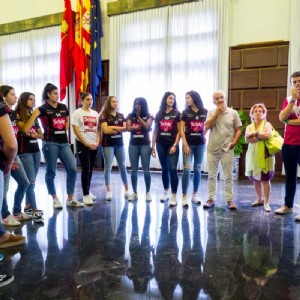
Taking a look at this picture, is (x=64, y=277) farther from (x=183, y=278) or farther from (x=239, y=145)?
(x=239, y=145)

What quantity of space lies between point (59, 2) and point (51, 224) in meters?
5.74

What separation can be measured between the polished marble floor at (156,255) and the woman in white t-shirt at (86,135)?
0.41 meters

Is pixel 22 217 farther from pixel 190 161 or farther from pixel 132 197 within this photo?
pixel 190 161

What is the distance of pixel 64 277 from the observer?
2.02 metres

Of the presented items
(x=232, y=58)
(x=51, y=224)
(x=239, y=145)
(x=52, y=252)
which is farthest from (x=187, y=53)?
(x=52, y=252)

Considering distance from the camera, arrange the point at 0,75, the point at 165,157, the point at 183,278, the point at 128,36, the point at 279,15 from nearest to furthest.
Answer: the point at 183,278, the point at 165,157, the point at 279,15, the point at 128,36, the point at 0,75

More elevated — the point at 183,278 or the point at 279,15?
the point at 279,15

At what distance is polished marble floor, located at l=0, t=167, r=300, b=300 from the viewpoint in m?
1.86

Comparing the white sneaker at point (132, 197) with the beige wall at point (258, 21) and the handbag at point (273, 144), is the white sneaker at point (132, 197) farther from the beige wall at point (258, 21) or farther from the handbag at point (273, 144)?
the beige wall at point (258, 21)

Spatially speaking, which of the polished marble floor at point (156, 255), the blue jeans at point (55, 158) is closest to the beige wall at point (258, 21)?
the polished marble floor at point (156, 255)

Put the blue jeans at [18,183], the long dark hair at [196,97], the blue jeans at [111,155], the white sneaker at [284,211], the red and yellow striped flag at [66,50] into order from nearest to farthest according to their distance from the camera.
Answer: the blue jeans at [18,183], the white sneaker at [284,211], the long dark hair at [196,97], the blue jeans at [111,155], the red and yellow striped flag at [66,50]

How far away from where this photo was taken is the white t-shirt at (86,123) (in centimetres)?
373

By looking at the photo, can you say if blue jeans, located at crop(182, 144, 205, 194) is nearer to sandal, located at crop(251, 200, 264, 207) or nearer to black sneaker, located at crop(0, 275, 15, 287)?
sandal, located at crop(251, 200, 264, 207)

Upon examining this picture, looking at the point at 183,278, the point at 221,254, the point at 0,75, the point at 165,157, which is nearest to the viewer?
the point at 183,278
